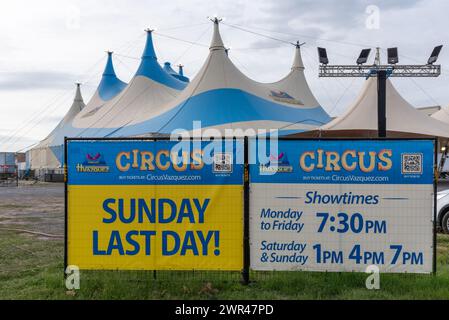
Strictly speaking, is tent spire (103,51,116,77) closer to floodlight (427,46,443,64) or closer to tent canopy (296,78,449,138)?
tent canopy (296,78,449,138)

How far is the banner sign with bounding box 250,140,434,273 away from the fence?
0.01 metres

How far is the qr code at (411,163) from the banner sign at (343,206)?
0.01 metres

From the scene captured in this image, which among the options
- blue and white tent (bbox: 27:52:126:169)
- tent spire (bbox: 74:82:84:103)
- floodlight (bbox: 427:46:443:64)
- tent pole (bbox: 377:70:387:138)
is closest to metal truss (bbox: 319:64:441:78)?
floodlight (bbox: 427:46:443:64)

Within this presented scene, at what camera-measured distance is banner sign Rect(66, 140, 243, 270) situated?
5934 mm

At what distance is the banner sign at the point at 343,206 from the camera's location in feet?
19.2

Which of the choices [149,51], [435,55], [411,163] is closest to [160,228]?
[411,163]

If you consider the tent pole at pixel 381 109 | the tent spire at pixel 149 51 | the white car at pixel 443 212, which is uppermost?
the tent spire at pixel 149 51

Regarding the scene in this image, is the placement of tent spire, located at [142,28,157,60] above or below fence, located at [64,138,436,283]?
above

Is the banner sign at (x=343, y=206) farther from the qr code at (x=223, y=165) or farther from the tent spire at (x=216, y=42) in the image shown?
the tent spire at (x=216, y=42)

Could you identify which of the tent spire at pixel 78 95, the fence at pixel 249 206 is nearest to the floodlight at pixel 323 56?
the fence at pixel 249 206

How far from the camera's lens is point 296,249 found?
595 centimetres

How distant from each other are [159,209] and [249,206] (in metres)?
1.24

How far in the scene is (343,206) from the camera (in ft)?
19.4
